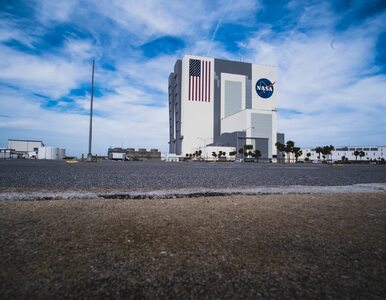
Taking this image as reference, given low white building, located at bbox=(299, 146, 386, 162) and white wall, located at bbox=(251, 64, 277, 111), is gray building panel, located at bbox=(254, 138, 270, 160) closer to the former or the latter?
white wall, located at bbox=(251, 64, 277, 111)

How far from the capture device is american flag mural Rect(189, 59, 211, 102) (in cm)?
8687

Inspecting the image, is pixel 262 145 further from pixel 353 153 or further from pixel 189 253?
pixel 189 253

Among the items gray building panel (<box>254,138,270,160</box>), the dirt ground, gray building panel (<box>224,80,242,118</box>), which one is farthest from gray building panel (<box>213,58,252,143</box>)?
the dirt ground

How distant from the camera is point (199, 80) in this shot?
3472 inches

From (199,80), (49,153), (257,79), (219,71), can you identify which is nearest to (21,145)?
(49,153)

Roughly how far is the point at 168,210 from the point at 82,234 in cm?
133

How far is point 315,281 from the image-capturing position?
5.01 feet

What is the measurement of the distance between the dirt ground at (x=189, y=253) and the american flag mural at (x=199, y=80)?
8743 centimetres

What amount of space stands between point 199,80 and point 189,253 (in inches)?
3557

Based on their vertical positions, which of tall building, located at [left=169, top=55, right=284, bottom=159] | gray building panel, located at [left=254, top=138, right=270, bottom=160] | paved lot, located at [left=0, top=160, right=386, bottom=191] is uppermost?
tall building, located at [left=169, top=55, right=284, bottom=159]

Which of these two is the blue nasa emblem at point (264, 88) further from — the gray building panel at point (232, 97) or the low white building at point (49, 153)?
the low white building at point (49, 153)

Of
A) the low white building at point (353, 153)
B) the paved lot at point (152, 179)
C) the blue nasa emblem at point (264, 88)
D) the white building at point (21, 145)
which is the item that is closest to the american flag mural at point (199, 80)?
the blue nasa emblem at point (264, 88)

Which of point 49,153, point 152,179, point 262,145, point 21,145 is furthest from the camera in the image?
point 21,145

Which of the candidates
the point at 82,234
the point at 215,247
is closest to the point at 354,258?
the point at 215,247
